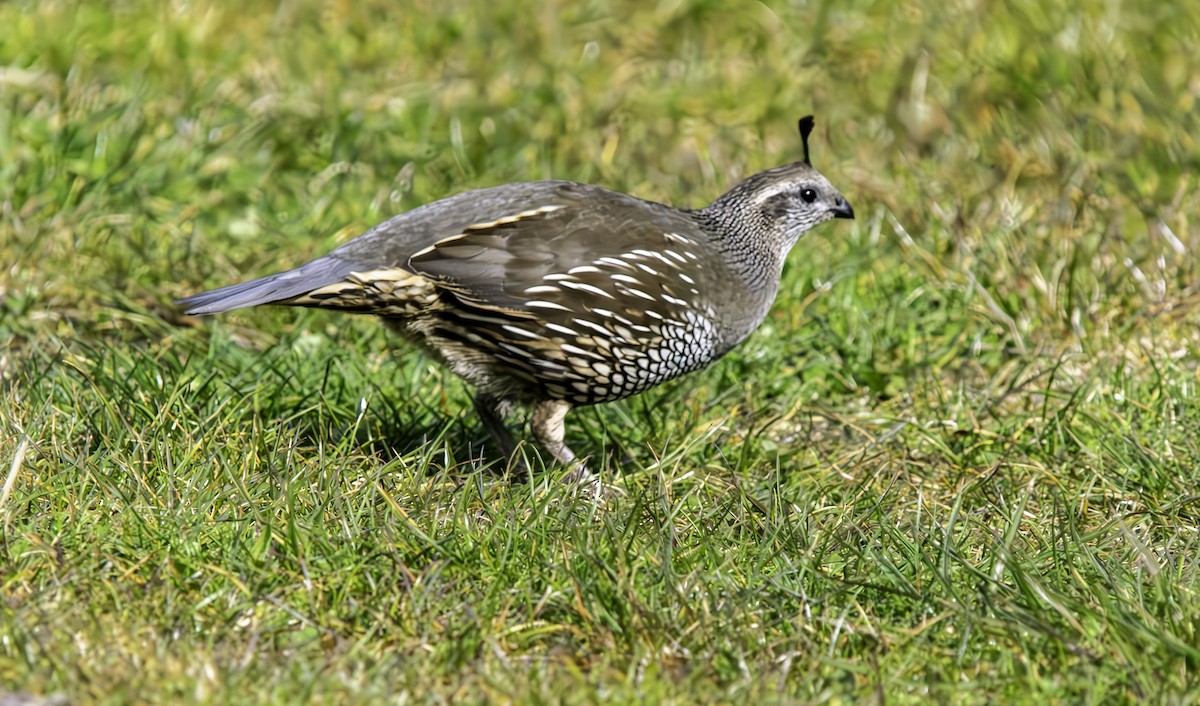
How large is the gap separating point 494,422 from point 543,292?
0.72 meters

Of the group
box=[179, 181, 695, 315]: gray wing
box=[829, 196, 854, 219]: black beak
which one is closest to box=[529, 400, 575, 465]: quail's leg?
box=[179, 181, 695, 315]: gray wing

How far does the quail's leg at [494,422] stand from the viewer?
17.7 ft

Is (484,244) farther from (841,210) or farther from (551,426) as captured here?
(841,210)

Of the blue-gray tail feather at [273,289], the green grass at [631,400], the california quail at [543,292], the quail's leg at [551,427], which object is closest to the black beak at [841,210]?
the california quail at [543,292]

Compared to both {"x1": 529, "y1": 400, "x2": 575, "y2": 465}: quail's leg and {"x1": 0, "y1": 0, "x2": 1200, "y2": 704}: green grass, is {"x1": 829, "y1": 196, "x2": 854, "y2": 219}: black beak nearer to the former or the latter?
{"x1": 0, "y1": 0, "x2": 1200, "y2": 704}: green grass

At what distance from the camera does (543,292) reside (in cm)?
493

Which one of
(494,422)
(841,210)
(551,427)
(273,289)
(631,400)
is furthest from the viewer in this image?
(631,400)

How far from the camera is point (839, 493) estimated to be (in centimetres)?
509

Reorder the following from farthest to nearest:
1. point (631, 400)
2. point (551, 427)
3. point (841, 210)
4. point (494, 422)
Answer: point (631, 400) → point (841, 210) → point (494, 422) → point (551, 427)

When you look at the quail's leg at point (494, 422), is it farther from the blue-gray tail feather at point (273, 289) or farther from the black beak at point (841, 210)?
the black beak at point (841, 210)

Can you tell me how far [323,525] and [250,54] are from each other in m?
4.82

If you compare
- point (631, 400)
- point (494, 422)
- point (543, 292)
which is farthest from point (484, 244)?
point (631, 400)

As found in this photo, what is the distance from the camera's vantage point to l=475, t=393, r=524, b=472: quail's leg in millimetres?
5398

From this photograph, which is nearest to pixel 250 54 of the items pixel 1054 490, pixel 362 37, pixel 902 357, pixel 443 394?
pixel 362 37
